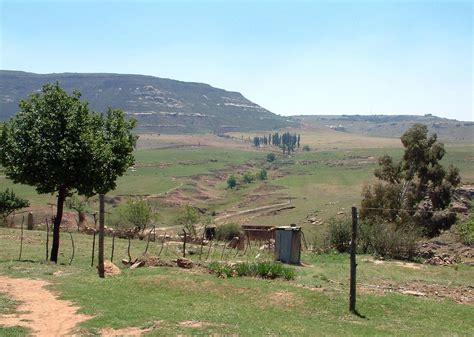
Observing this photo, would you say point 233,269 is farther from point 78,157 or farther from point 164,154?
point 164,154

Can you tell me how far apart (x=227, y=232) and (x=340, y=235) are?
13331 millimetres

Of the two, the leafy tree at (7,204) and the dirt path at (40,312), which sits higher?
the dirt path at (40,312)

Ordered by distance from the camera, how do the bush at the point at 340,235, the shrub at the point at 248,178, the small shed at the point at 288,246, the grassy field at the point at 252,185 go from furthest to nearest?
the shrub at the point at 248,178
the grassy field at the point at 252,185
the bush at the point at 340,235
the small shed at the point at 288,246

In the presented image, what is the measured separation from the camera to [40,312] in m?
14.0

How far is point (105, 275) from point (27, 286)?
3373 mm

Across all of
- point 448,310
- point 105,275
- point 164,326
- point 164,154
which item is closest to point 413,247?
point 448,310

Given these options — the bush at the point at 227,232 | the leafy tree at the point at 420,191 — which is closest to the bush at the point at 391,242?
the leafy tree at the point at 420,191

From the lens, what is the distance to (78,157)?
73.7ft

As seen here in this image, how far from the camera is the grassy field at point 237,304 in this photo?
43.5 ft

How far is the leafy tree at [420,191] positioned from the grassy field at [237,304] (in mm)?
20750

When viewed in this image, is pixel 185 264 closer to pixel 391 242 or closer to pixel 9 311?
pixel 9 311

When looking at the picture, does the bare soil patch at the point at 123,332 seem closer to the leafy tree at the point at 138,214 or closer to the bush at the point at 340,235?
the bush at the point at 340,235

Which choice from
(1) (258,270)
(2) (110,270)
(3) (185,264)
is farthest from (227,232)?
(2) (110,270)

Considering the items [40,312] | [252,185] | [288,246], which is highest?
[40,312]
